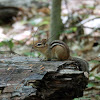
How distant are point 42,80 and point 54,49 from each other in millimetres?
1153

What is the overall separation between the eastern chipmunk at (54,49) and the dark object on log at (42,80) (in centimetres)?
51

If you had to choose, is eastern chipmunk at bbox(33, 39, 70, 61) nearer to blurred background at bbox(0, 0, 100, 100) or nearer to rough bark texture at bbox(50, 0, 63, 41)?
rough bark texture at bbox(50, 0, 63, 41)

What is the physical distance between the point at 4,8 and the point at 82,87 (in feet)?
27.5

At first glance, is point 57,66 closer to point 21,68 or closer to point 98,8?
point 21,68

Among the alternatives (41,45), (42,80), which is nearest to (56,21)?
(41,45)

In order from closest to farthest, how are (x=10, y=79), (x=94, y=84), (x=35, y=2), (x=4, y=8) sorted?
(x=10, y=79) → (x=94, y=84) → (x=4, y=8) → (x=35, y=2)

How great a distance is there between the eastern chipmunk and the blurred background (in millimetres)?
2337

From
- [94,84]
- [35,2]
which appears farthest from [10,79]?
[35,2]

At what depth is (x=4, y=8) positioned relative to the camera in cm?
1038

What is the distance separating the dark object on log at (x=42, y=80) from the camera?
115 inches

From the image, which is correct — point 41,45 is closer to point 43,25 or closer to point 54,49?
point 54,49

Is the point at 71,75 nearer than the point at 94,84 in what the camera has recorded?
Yes

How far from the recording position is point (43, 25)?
8.90 m

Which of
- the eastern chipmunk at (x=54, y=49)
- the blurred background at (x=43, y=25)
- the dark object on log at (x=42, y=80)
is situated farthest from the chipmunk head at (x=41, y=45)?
the blurred background at (x=43, y=25)
